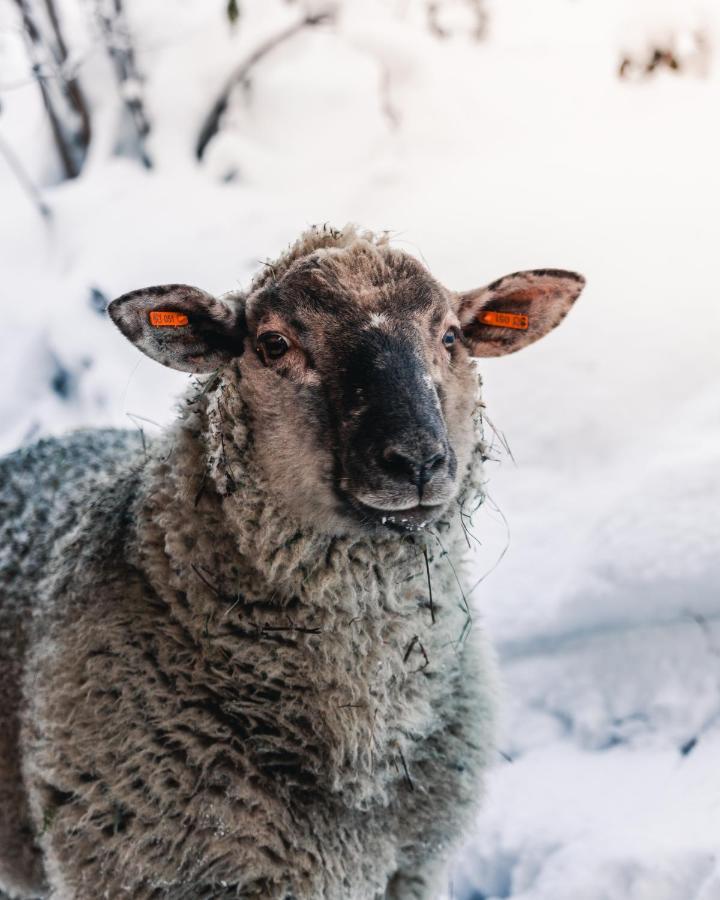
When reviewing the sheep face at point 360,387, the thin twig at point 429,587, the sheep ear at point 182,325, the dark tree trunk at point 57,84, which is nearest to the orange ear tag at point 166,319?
the sheep ear at point 182,325

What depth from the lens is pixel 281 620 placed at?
187 cm

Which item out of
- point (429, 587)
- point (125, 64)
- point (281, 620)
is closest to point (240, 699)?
point (281, 620)

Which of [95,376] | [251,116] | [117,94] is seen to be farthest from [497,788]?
[117,94]

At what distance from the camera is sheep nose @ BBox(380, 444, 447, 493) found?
1.63m

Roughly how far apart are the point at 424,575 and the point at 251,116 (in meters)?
5.25

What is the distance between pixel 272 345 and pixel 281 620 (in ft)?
1.99

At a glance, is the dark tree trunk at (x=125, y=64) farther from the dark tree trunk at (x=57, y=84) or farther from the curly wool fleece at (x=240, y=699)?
the curly wool fleece at (x=240, y=699)

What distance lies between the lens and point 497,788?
9.36 feet

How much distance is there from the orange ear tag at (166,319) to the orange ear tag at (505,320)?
0.78m

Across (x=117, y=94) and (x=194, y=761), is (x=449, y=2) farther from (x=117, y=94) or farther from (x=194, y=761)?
(x=194, y=761)

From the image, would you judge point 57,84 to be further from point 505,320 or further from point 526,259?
point 505,320

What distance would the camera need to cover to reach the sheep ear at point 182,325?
1901mm

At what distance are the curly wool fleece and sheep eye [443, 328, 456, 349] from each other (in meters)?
0.28

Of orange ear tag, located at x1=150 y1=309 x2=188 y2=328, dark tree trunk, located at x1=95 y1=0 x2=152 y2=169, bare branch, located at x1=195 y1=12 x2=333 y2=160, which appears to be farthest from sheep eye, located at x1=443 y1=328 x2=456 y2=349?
dark tree trunk, located at x1=95 y1=0 x2=152 y2=169
